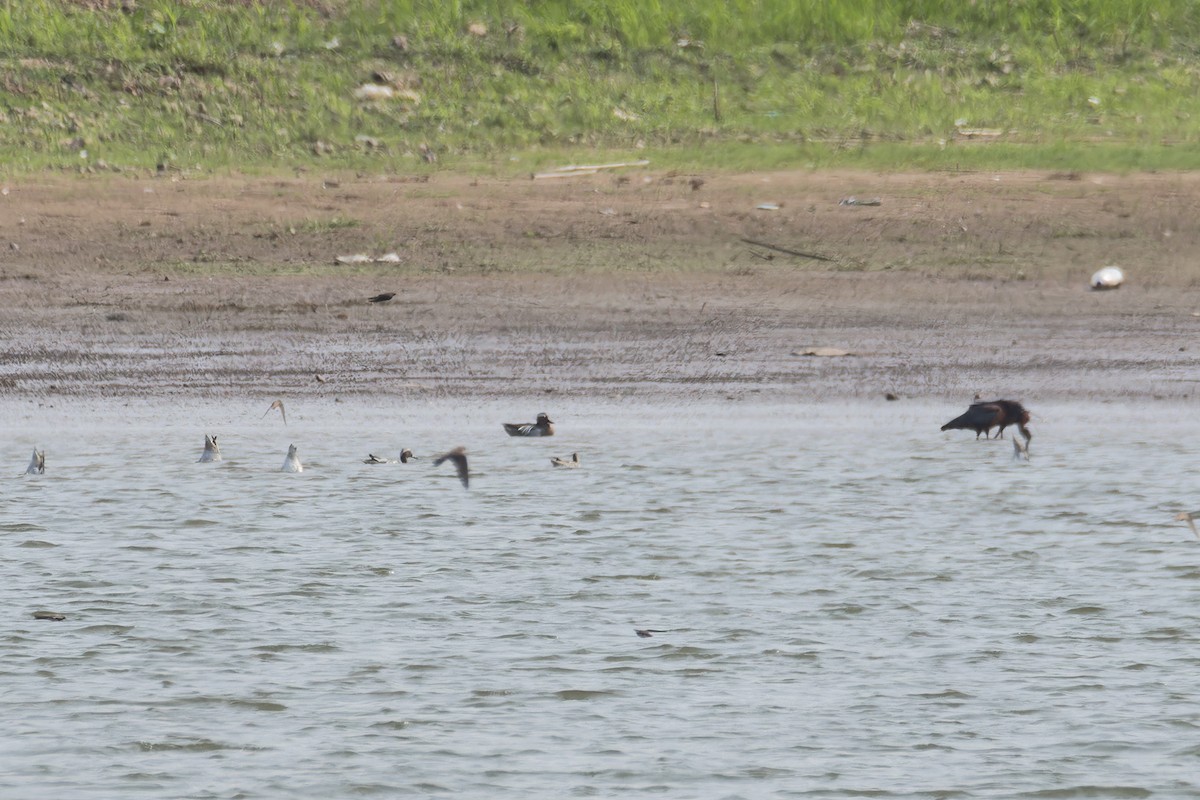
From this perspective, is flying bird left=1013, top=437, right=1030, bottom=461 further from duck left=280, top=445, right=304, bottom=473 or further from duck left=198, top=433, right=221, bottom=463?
duck left=198, top=433, right=221, bottom=463

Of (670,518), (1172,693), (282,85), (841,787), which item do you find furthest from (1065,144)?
(841,787)

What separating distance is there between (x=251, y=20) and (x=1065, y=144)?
5266mm

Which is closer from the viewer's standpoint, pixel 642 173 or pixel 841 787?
pixel 841 787

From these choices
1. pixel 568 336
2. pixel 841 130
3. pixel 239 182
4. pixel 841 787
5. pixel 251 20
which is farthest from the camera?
pixel 251 20

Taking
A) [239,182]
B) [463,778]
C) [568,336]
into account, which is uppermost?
[239,182]

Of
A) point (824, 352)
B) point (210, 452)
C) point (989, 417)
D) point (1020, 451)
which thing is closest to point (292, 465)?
point (210, 452)

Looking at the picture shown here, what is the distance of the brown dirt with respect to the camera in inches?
392

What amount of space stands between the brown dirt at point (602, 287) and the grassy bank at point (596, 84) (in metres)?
0.52

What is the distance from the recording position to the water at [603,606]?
470cm

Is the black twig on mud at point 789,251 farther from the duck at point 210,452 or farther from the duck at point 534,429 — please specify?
the duck at point 210,452

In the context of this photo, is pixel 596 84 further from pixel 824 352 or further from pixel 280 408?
pixel 280 408

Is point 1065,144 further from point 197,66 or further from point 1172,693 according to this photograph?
point 1172,693

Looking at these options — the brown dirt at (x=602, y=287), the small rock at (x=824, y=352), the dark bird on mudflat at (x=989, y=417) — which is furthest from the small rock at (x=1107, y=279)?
the dark bird on mudflat at (x=989, y=417)

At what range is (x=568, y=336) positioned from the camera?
10.5 meters
